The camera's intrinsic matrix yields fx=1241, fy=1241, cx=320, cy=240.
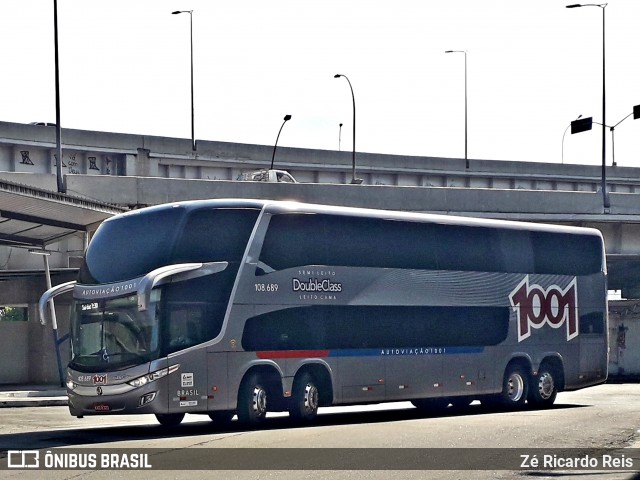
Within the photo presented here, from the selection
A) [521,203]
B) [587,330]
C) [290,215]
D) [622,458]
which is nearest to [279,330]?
[290,215]

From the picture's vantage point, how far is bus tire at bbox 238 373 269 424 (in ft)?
75.3

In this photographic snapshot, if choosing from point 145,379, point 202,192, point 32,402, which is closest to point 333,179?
point 202,192

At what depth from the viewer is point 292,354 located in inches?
938

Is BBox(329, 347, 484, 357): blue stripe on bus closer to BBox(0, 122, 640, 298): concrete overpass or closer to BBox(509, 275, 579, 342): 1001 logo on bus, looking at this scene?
BBox(509, 275, 579, 342): 1001 logo on bus

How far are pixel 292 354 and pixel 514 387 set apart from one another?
7.61 metres

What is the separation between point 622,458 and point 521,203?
33.3 meters

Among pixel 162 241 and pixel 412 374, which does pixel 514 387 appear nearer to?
pixel 412 374

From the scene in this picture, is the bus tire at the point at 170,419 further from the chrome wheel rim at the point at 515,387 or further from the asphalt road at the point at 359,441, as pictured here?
the chrome wheel rim at the point at 515,387

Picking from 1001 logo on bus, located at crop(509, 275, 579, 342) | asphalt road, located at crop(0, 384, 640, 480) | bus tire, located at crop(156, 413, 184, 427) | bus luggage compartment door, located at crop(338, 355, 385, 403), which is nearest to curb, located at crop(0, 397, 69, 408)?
asphalt road, located at crop(0, 384, 640, 480)

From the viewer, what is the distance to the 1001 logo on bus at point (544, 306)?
96.0 ft

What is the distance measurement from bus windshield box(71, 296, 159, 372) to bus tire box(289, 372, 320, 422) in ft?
11.4

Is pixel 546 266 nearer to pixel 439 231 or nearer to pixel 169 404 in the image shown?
pixel 439 231

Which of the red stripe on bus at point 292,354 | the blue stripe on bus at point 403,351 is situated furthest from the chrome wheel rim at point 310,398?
the blue stripe on bus at point 403,351

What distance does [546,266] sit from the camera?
99.0ft
